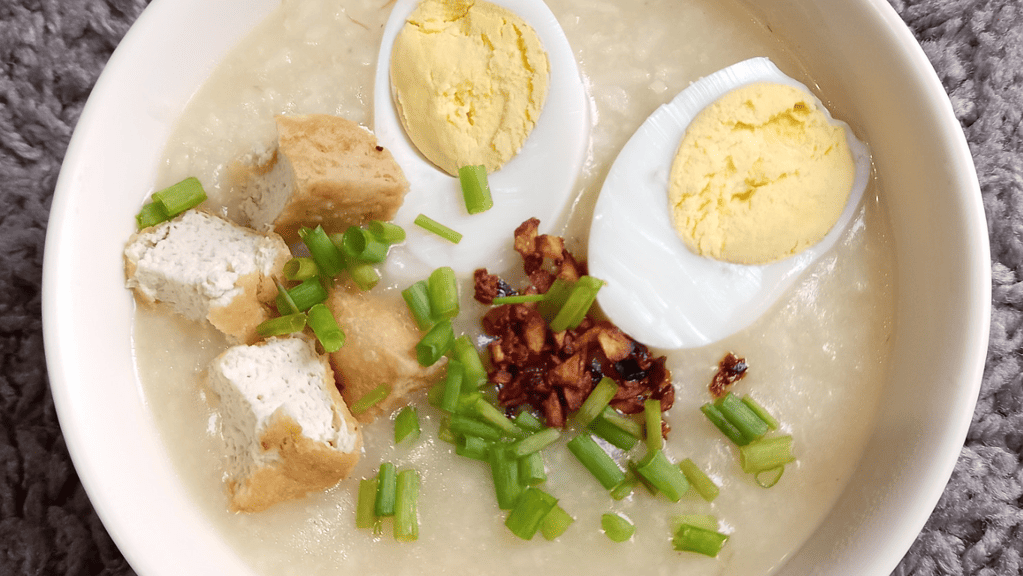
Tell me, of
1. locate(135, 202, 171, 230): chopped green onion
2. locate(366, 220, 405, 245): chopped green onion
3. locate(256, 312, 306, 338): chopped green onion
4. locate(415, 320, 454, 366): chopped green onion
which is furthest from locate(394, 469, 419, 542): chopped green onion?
locate(135, 202, 171, 230): chopped green onion

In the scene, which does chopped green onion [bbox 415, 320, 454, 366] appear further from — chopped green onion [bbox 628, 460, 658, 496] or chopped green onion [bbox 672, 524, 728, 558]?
chopped green onion [bbox 672, 524, 728, 558]

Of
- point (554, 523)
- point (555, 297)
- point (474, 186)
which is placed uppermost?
point (474, 186)

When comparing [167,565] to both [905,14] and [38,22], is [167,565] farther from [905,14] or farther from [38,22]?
[905,14]

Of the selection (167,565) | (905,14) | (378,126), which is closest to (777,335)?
(905,14)

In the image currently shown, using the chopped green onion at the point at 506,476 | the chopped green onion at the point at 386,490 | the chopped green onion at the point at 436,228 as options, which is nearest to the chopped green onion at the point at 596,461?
the chopped green onion at the point at 506,476

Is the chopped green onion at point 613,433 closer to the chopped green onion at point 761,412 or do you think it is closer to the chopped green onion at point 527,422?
the chopped green onion at point 527,422

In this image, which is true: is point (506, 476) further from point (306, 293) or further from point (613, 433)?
point (306, 293)

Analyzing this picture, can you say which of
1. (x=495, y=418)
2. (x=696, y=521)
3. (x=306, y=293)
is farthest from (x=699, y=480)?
(x=306, y=293)
